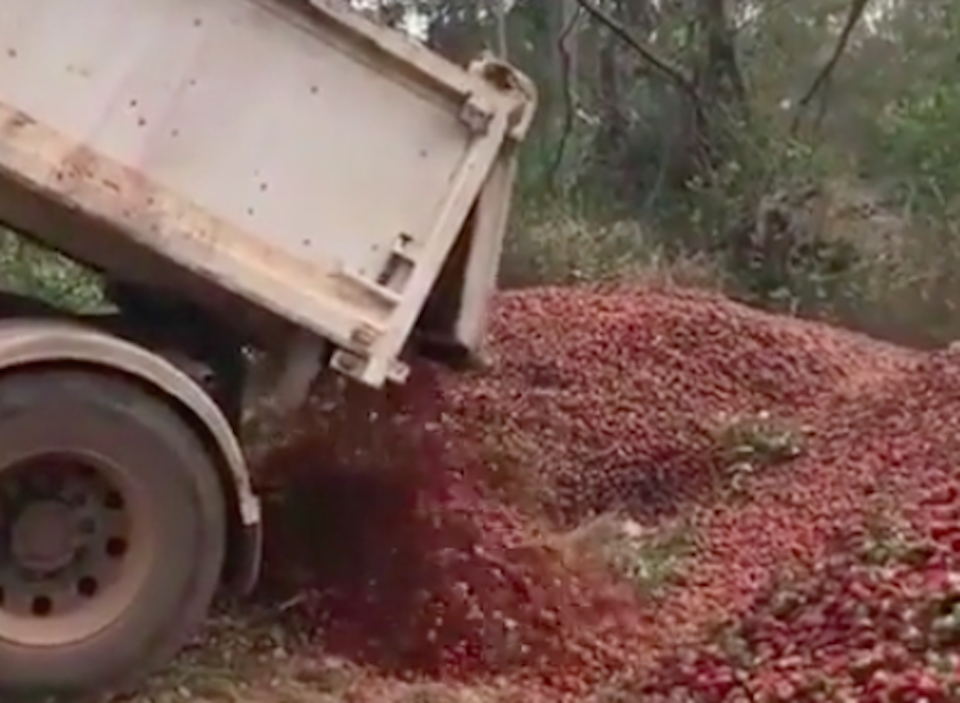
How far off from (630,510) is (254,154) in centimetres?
457

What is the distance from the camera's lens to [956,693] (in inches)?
205

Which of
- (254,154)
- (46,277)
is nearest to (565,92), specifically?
(46,277)

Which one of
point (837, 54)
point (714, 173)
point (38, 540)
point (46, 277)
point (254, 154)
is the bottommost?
point (38, 540)

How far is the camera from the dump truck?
678 centimetres

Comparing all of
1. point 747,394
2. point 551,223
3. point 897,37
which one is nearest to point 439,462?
point 747,394

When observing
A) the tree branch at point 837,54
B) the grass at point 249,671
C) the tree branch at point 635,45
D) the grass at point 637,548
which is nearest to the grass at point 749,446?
the grass at point 637,548

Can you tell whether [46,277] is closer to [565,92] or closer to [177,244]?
[177,244]

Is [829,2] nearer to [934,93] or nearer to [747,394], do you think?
[934,93]

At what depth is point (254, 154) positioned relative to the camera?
6934 millimetres

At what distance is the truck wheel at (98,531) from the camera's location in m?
6.79

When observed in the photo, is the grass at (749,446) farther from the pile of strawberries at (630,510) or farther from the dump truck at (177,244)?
the dump truck at (177,244)

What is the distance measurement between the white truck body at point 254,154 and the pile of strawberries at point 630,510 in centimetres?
61

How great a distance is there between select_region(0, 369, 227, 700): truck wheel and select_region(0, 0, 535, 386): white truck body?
0.49 meters

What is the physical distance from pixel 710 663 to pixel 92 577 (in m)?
1.98
